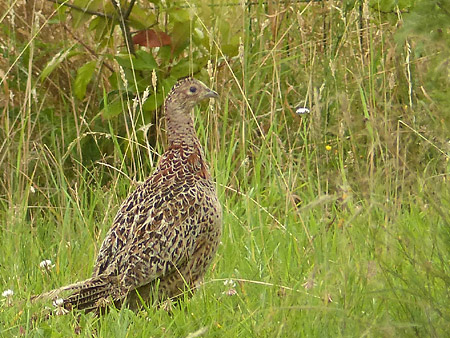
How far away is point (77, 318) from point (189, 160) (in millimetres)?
889

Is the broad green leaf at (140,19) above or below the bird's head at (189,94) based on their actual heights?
above

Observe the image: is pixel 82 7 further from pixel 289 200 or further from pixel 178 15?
pixel 289 200

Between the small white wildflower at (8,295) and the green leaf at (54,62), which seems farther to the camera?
the green leaf at (54,62)

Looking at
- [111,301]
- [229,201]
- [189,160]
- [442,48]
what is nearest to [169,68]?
[229,201]

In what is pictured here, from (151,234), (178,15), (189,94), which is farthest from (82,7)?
(151,234)

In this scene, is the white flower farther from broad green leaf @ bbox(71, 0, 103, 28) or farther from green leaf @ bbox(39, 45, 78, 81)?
broad green leaf @ bbox(71, 0, 103, 28)

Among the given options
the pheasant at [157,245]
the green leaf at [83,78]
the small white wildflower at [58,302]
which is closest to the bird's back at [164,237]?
A: the pheasant at [157,245]

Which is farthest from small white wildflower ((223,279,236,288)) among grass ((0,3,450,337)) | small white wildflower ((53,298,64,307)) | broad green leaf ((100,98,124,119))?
broad green leaf ((100,98,124,119))

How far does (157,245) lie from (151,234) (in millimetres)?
58

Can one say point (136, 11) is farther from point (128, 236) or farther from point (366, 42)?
point (128, 236)

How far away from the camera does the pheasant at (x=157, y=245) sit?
386 centimetres

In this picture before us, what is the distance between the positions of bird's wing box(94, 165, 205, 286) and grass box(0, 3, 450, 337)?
0.19m

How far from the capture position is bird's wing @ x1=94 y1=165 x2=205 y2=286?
3918 mm

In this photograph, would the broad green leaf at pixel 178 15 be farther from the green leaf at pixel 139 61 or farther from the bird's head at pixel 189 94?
the bird's head at pixel 189 94
